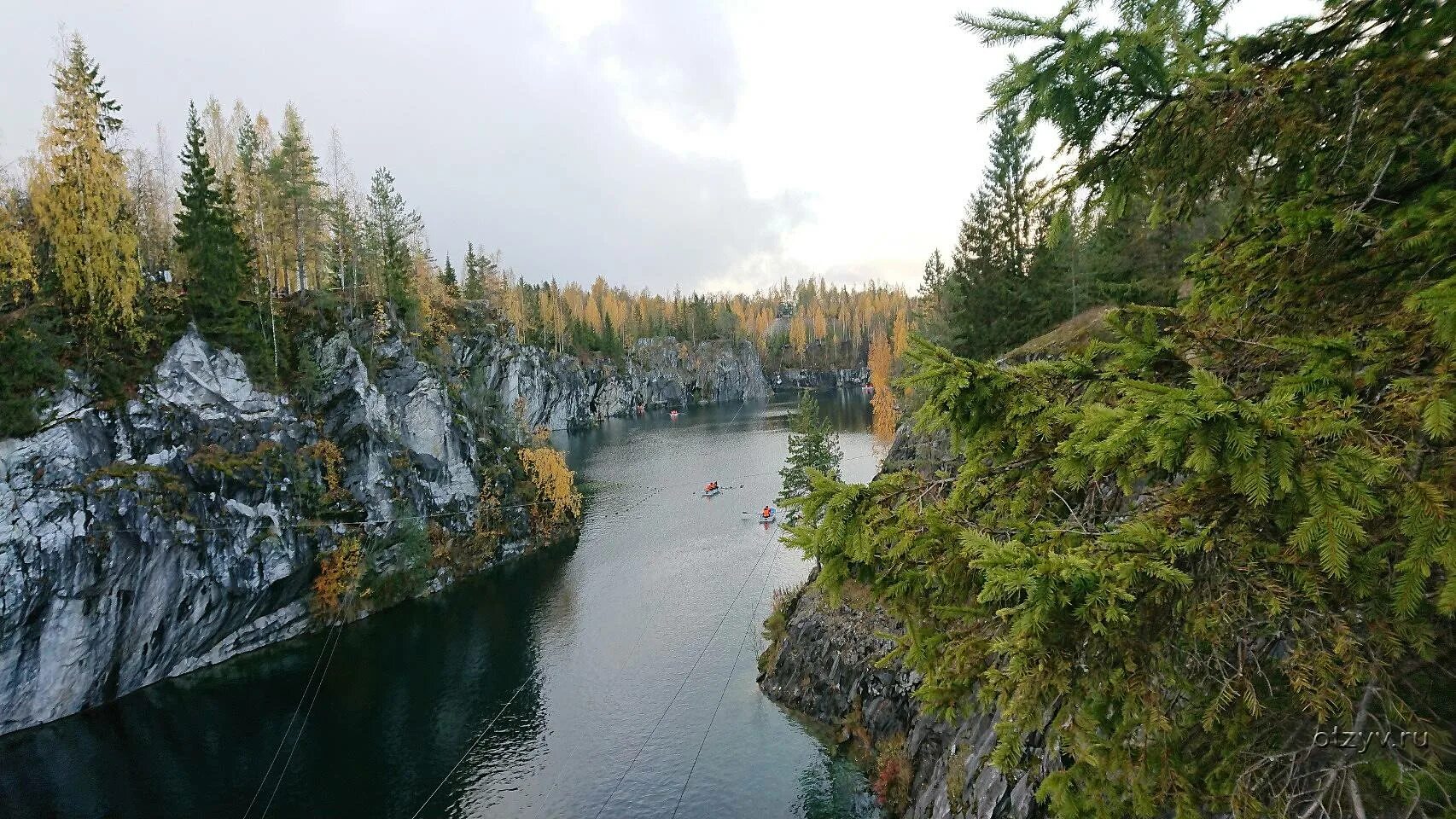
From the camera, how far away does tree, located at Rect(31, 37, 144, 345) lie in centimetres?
2862

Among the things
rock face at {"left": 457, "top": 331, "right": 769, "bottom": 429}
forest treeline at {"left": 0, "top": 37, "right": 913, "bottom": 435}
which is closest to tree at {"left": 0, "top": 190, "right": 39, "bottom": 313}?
forest treeline at {"left": 0, "top": 37, "right": 913, "bottom": 435}

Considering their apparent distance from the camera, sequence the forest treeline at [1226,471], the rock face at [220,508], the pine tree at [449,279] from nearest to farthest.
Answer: the forest treeline at [1226,471]
the rock face at [220,508]
the pine tree at [449,279]

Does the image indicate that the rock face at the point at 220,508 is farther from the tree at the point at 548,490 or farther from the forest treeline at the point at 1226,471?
the forest treeline at the point at 1226,471

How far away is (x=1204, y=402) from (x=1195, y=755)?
2111 millimetres

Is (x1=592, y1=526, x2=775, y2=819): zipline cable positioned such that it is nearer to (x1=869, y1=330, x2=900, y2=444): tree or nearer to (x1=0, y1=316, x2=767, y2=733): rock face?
(x1=0, y1=316, x2=767, y2=733): rock face

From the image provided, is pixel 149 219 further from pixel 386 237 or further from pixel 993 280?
pixel 993 280

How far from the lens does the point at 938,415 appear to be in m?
4.43

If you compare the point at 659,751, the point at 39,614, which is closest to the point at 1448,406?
the point at 659,751

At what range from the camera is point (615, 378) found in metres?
126

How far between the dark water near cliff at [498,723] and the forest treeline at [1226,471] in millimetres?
20500

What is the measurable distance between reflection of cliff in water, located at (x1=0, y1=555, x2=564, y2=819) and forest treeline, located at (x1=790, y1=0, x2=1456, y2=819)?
2394 centimetres

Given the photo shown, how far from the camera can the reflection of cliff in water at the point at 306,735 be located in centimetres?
2277

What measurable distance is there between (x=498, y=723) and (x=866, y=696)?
1456 cm

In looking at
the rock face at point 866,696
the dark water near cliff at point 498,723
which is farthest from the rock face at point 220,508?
the rock face at point 866,696
